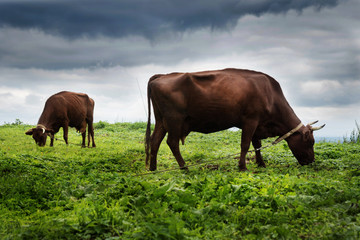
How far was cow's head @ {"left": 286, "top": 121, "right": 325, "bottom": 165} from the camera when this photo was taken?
384 inches

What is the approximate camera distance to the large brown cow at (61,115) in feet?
47.8

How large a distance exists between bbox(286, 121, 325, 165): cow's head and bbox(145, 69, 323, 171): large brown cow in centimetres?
87

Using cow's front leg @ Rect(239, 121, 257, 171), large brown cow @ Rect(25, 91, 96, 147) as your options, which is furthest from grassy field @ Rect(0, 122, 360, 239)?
large brown cow @ Rect(25, 91, 96, 147)

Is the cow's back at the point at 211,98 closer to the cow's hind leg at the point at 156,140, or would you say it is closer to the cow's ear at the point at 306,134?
the cow's hind leg at the point at 156,140

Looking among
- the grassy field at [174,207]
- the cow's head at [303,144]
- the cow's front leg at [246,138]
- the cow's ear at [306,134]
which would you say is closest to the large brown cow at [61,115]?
the grassy field at [174,207]

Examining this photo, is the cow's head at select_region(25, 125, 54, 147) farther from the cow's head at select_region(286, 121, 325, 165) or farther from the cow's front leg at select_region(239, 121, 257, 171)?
the cow's head at select_region(286, 121, 325, 165)

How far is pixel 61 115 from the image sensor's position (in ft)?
50.8

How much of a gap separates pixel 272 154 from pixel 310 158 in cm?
191

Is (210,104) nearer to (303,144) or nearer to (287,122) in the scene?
(287,122)

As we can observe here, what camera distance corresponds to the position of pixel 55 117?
1542cm

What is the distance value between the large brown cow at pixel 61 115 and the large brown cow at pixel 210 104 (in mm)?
7143

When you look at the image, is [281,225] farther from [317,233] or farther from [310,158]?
[310,158]

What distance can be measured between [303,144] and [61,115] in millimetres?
10508

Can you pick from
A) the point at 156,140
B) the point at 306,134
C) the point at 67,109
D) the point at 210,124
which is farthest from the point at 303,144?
the point at 67,109
